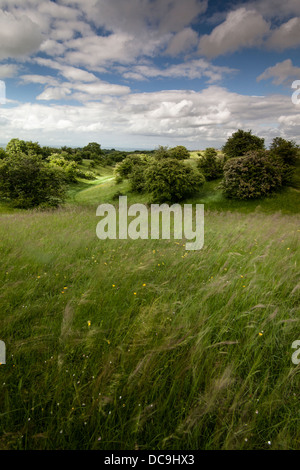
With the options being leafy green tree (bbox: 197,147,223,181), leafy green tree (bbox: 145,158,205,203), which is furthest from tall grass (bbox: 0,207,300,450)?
leafy green tree (bbox: 197,147,223,181)

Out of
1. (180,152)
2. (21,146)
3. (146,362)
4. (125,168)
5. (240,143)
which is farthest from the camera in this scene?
(21,146)

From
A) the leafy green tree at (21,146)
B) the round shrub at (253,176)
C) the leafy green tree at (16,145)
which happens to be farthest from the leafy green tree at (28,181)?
the leafy green tree at (16,145)

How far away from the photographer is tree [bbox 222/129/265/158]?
118 ft

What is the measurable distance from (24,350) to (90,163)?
227 feet

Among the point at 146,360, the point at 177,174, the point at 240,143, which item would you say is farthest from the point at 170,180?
the point at 146,360

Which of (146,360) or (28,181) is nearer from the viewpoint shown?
(146,360)

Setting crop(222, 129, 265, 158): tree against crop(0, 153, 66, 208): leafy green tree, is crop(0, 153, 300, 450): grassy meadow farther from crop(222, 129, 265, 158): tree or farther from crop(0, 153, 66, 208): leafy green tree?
crop(222, 129, 265, 158): tree

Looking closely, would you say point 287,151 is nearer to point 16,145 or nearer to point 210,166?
point 210,166

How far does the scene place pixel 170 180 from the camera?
26.0 m

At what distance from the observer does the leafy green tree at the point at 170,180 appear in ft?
85.5

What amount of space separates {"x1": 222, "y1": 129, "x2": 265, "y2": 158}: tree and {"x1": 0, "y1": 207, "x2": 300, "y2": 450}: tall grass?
3693 centimetres

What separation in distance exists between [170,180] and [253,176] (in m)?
9.43

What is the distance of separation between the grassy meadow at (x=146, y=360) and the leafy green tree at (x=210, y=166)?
1165 inches
